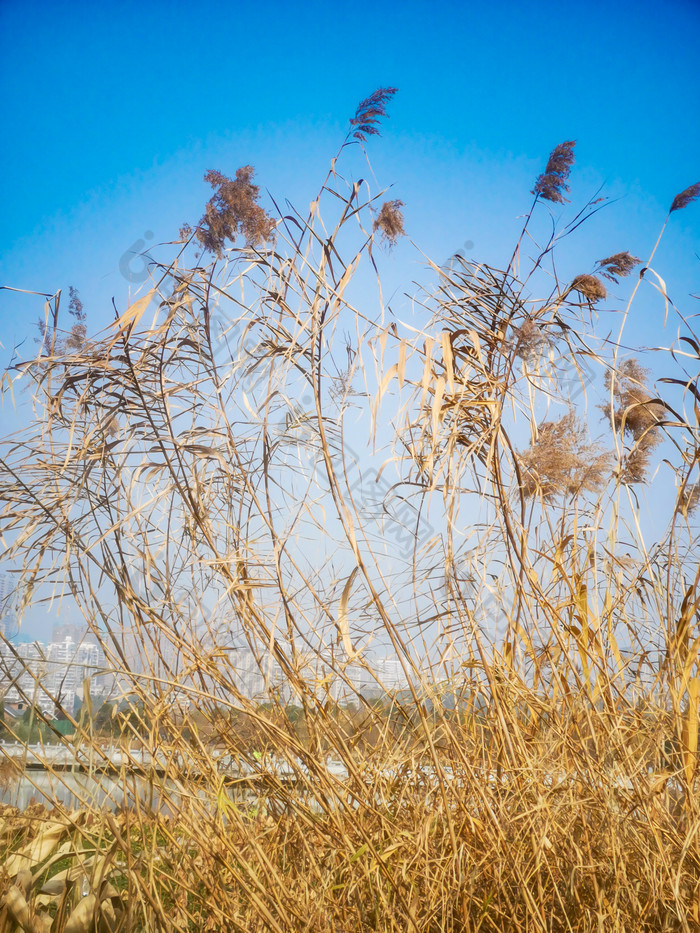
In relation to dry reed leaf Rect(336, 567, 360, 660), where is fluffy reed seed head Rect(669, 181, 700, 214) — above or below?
above

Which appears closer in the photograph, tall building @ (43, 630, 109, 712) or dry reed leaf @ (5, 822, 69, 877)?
tall building @ (43, 630, 109, 712)

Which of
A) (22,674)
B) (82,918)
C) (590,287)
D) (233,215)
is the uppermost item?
(233,215)

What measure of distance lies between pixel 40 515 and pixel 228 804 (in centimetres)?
75

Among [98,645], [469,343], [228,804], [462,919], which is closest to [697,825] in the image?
[462,919]

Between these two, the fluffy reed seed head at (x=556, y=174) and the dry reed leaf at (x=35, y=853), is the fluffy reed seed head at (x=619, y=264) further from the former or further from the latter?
the dry reed leaf at (x=35, y=853)

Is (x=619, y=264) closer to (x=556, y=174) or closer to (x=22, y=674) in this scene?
(x=556, y=174)

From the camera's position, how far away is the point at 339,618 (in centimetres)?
137

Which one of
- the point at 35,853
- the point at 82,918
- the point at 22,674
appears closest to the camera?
the point at 82,918

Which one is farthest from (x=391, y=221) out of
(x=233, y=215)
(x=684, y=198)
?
(x=684, y=198)

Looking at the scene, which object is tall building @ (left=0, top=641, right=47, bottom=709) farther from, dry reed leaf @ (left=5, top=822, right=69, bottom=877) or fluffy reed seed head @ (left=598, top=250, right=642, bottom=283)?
fluffy reed seed head @ (left=598, top=250, right=642, bottom=283)

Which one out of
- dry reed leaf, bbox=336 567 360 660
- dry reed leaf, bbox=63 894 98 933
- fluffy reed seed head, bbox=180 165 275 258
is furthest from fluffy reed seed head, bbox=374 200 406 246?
dry reed leaf, bbox=63 894 98 933

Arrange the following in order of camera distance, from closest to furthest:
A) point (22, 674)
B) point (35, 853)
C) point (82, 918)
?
point (82, 918) < point (22, 674) < point (35, 853)

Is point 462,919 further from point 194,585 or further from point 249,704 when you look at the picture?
point 194,585

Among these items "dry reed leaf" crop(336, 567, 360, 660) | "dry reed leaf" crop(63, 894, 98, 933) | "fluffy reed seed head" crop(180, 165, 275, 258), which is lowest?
"dry reed leaf" crop(63, 894, 98, 933)
